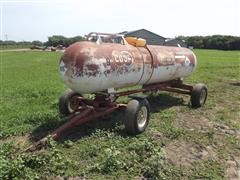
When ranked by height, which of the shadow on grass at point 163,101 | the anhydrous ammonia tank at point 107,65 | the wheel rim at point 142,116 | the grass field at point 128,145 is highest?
the anhydrous ammonia tank at point 107,65

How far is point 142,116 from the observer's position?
25.5 ft

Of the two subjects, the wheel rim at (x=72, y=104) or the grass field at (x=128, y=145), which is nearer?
the grass field at (x=128, y=145)

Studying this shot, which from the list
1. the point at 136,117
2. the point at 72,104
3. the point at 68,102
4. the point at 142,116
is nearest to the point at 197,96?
the point at 142,116

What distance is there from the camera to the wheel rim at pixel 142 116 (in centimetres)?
762

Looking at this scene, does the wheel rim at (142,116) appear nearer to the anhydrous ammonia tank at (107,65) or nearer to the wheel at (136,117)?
the wheel at (136,117)

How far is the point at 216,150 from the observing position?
676cm

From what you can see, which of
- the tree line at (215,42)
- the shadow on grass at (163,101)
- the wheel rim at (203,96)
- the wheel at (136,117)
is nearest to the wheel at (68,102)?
the wheel at (136,117)

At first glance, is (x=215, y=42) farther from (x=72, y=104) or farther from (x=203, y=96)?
(x=72, y=104)

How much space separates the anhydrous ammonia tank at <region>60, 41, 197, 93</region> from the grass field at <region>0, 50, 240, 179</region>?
94 cm

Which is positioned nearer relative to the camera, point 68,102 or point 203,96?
point 68,102

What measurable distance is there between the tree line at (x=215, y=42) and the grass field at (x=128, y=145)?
65.3m

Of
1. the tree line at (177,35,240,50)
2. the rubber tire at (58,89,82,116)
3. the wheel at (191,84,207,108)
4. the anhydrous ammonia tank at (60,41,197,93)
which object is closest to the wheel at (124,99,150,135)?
the anhydrous ammonia tank at (60,41,197,93)

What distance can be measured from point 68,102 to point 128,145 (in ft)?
8.15

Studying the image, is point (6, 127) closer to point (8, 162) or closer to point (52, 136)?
point (52, 136)
